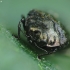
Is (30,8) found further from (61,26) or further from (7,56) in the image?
(7,56)

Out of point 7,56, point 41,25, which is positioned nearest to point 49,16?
point 41,25

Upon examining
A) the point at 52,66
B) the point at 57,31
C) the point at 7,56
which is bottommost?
the point at 7,56

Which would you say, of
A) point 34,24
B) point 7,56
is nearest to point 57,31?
point 34,24

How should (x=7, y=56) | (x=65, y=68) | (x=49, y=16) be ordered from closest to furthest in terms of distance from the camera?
(x=7, y=56) < (x=65, y=68) < (x=49, y=16)

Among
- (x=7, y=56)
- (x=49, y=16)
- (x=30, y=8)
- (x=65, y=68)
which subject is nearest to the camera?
(x=7, y=56)

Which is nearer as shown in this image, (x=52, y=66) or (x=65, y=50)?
(x=52, y=66)

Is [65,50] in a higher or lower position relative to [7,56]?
higher
